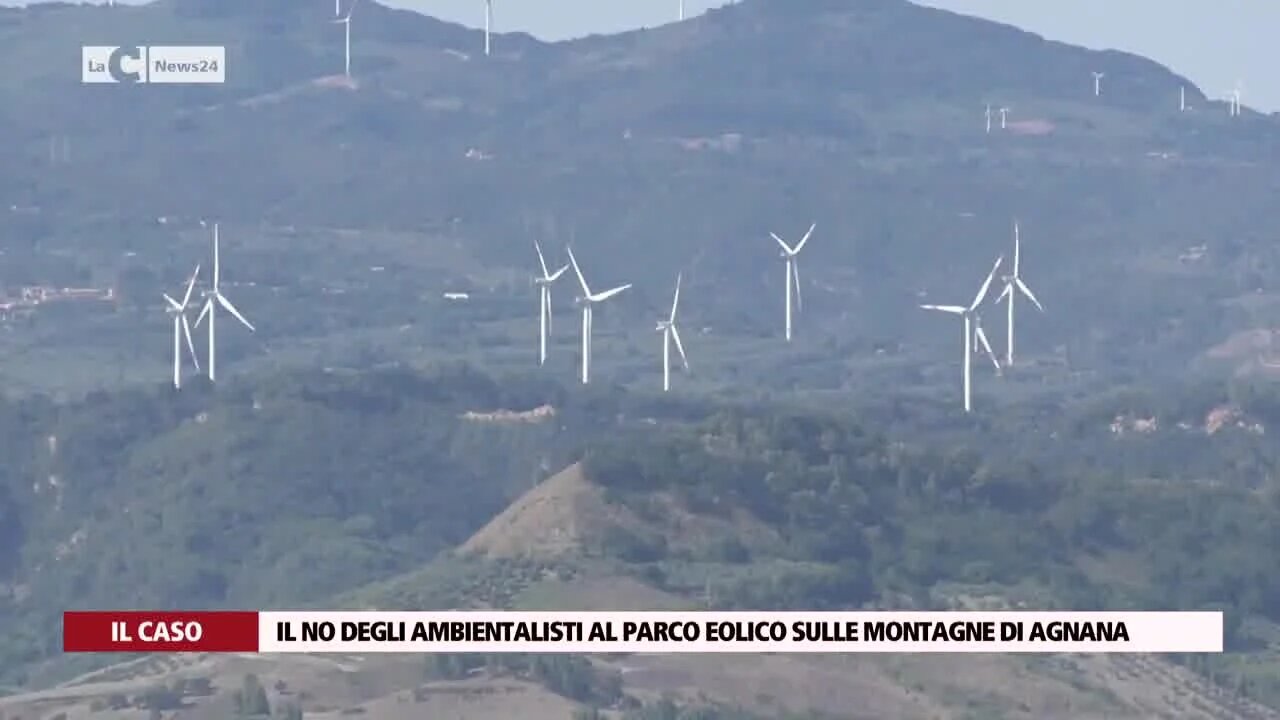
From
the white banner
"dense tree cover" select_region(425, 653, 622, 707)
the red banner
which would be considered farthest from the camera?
"dense tree cover" select_region(425, 653, 622, 707)

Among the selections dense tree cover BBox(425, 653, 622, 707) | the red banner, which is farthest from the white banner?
dense tree cover BBox(425, 653, 622, 707)

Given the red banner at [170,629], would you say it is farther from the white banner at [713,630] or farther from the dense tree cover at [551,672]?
the dense tree cover at [551,672]

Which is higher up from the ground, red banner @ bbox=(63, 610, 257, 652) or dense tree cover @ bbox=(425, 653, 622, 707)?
red banner @ bbox=(63, 610, 257, 652)

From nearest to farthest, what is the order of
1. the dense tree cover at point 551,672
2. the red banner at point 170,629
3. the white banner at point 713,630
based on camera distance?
the white banner at point 713,630
the red banner at point 170,629
the dense tree cover at point 551,672

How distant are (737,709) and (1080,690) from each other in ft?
57.3

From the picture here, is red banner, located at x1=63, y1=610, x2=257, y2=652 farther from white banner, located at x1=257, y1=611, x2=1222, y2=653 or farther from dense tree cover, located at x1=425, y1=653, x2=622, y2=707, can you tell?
dense tree cover, located at x1=425, y1=653, x2=622, y2=707

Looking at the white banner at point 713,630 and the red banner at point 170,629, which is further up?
the white banner at point 713,630

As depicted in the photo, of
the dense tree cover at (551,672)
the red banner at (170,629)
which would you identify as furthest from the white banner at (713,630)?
the dense tree cover at (551,672)

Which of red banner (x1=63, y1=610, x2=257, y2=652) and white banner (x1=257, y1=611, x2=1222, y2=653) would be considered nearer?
white banner (x1=257, y1=611, x2=1222, y2=653)

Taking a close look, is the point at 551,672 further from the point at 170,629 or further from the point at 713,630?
the point at 713,630

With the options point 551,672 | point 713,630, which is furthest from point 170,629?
point 551,672

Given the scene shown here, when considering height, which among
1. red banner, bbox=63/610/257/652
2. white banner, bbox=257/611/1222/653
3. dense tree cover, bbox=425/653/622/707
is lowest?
dense tree cover, bbox=425/653/622/707

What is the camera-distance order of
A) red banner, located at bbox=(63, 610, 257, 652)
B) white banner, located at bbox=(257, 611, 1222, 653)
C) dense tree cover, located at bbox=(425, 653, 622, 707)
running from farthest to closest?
dense tree cover, located at bbox=(425, 653, 622, 707) < red banner, located at bbox=(63, 610, 257, 652) < white banner, located at bbox=(257, 611, 1222, 653)

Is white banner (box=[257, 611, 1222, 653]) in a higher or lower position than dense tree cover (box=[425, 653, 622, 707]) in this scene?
higher
